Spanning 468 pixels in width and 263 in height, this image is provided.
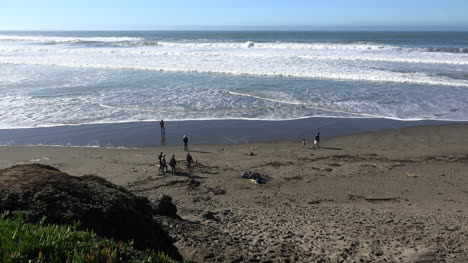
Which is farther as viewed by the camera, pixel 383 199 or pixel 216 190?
pixel 216 190

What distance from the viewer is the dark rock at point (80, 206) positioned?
646 centimetres

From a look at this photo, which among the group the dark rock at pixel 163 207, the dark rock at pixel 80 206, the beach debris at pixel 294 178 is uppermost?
the dark rock at pixel 80 206

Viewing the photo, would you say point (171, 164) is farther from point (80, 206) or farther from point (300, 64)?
point (300, 64)

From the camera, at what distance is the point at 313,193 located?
1337 centimetres

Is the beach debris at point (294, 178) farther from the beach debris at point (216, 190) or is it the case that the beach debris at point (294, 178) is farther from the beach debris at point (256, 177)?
the beach debris at point (216, 190)

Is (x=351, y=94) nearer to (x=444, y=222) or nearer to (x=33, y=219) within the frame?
(x=444, y=222)

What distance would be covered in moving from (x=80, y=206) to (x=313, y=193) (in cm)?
862

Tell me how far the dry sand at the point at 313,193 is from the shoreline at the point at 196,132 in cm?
86

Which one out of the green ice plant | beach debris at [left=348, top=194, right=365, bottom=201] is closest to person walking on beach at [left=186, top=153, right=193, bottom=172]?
beach debris at [left=348, top=194, right=365, bottom=201]

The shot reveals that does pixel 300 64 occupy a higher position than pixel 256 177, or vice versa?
pixel 300 64

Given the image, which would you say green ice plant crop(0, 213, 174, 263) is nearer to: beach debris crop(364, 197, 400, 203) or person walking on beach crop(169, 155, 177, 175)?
beach debris crop(364, 197, 400, 203)

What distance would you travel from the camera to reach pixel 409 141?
19094 millimetres

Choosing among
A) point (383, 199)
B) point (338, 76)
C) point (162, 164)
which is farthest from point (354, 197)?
point (338, 76)

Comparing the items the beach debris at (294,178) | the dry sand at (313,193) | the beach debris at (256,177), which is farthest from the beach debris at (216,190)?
the beach debris at (294,178)
